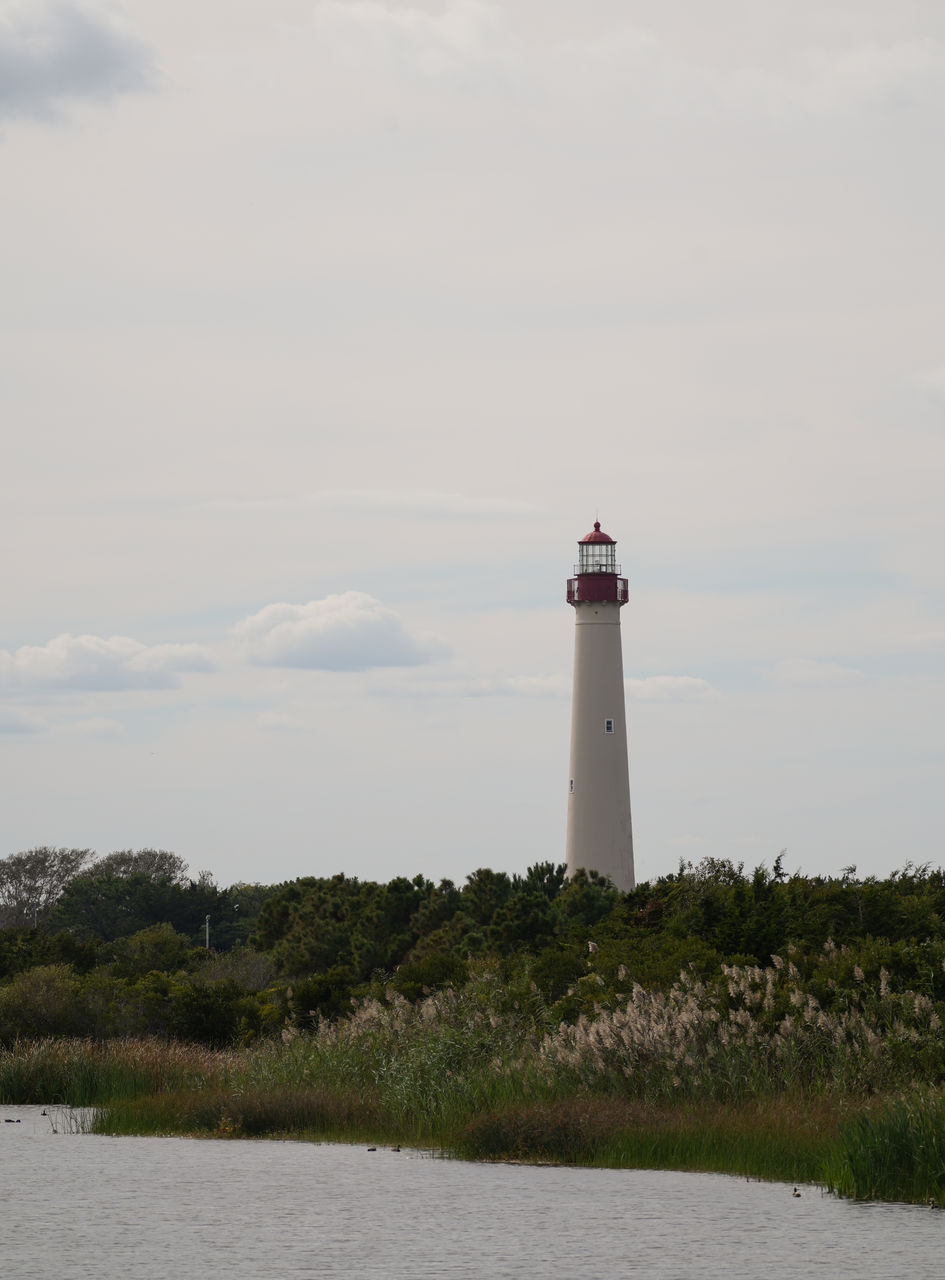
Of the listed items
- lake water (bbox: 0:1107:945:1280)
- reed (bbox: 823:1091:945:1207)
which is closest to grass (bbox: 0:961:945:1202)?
reed (bbox: 823:1091:945:1207)

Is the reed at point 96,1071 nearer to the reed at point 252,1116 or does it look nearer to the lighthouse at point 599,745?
the reed at point 252,1116

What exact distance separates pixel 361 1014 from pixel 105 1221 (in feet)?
37.7

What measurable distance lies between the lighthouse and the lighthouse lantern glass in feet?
2.01

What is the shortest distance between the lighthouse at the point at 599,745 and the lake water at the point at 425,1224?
35.4m

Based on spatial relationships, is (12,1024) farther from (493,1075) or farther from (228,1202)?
(228,1202)

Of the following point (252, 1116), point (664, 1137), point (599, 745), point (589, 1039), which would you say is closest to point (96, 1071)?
point (252, 1116)

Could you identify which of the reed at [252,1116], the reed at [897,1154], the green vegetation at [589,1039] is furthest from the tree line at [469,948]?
the reed at [897,1154]

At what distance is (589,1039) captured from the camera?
69.6ft

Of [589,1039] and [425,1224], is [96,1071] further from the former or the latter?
[425,1224]

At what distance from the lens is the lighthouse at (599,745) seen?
55656 mm

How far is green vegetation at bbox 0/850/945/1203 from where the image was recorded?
19.0m

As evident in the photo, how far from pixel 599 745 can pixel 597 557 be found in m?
6.65

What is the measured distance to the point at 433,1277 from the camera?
480 inches

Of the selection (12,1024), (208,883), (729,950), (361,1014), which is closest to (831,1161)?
(361,1014)
